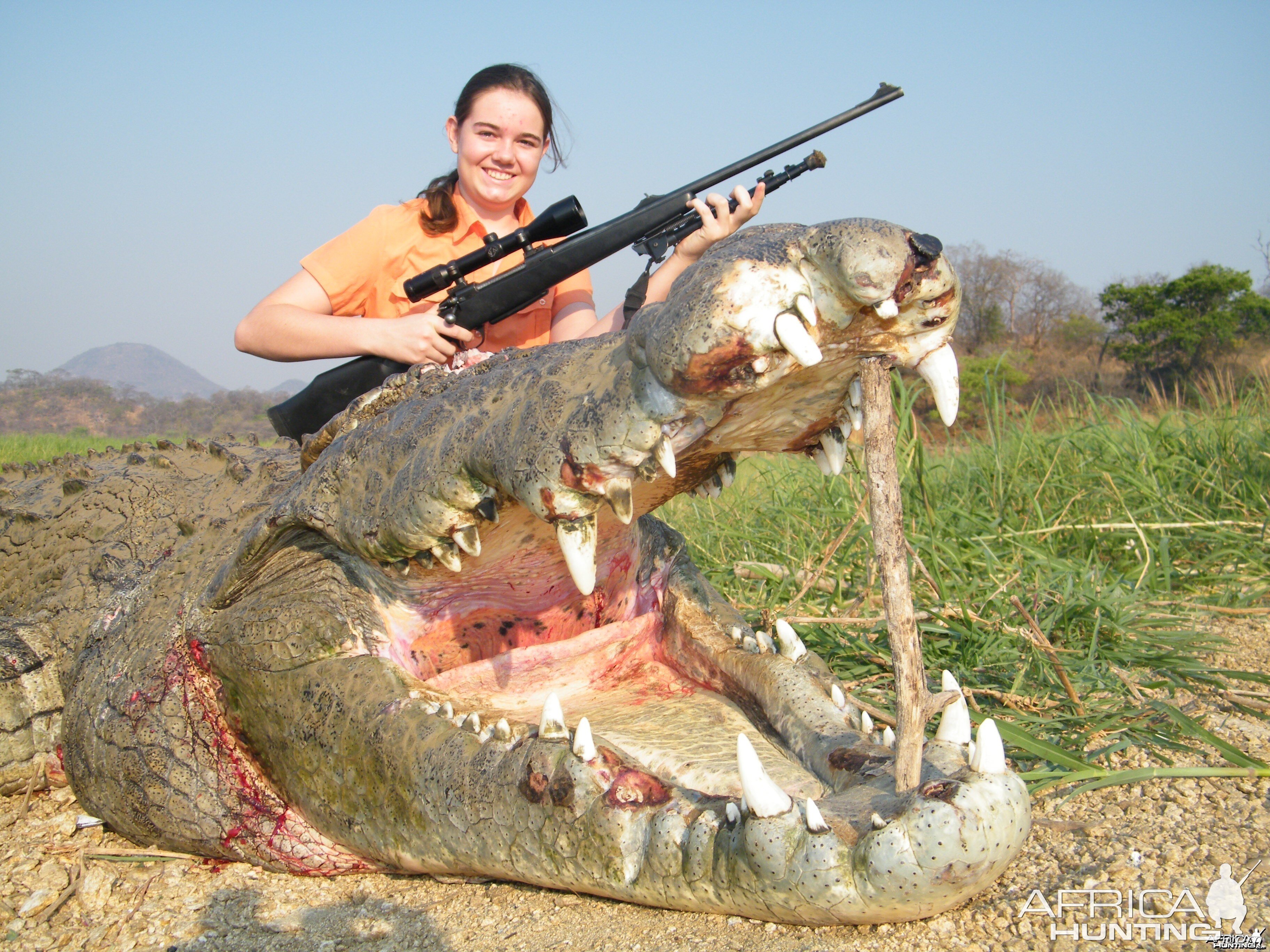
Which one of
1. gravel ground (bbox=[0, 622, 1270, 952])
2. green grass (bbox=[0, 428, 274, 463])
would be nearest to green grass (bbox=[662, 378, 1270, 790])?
gravel ground (bbox=[0, 622, 1270, 952])

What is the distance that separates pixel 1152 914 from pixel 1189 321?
19.2 m

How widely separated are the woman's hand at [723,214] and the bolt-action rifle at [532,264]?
4 centimetres

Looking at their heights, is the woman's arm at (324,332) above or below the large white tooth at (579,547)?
above

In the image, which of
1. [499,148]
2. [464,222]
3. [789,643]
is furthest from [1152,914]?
[499,148]

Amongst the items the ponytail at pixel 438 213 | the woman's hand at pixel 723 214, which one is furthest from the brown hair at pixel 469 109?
the woman's hand at pixel 723 214

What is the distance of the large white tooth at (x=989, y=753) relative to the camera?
118 centimetres

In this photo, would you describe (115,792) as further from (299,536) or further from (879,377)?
(879,377)

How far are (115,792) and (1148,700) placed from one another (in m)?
2.21

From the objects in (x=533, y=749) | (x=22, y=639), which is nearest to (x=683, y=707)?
(x=533, y=749)

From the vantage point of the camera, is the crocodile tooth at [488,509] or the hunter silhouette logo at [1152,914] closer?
the hunter silhouette logo at [1152,914]

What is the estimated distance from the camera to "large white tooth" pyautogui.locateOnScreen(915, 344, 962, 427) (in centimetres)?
123

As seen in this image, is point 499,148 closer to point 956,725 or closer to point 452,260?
point 452,260

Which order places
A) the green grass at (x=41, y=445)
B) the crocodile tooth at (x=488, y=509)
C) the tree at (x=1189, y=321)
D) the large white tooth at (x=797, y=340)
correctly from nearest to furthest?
the large white tooth at (x=797, y=340)
the crocodile tooth at (x=488, y=509)
the green grass at (x=41, y=445)
the tree at (x=1189, y=321)

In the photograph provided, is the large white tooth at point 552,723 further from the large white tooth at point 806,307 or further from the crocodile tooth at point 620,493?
the large white tooth at point 806,307
